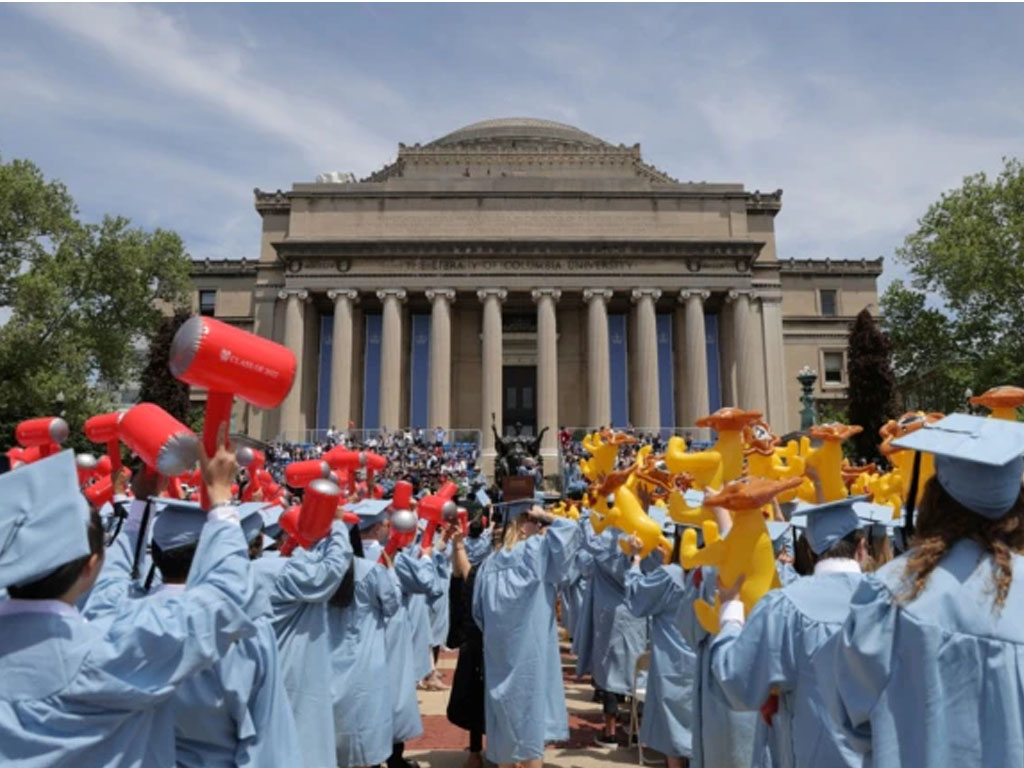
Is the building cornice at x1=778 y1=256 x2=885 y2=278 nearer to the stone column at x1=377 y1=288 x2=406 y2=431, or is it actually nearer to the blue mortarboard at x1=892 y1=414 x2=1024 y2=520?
Result: the stone column at x1=377 y1=288 x2=406 y2=431

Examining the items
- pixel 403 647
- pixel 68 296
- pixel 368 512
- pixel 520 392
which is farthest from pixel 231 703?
pixel 520 392

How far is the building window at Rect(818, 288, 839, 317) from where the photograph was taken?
182 ft

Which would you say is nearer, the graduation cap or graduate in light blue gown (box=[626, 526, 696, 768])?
the graduation cap

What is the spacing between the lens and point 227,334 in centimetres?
300

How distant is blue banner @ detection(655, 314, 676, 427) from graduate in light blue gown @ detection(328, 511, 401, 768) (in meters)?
→ 39.2

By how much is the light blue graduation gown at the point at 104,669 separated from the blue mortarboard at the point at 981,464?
243 cm

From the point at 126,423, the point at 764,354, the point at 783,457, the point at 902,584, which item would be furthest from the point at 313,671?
the point at 764,354

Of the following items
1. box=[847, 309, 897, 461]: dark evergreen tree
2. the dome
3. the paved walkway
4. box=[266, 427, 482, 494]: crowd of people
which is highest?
the dome

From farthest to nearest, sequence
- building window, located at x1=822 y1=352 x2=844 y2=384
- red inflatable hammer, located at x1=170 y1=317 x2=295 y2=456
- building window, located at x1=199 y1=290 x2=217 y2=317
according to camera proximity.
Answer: building window, located at x1=199 y1=290 x2=217 y2=317, building window, located at x1=822 y1=352 x2=844 y2=384, red inflatable hammer, located at x1=170 y1=317 x2=295 y2=456

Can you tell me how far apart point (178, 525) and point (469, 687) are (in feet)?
16.7

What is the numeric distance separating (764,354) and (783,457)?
41257 millimetres

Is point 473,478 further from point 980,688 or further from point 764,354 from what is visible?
point 980,688

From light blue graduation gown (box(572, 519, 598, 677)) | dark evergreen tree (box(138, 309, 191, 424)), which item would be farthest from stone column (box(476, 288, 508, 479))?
light blue graduation gown (box(572, 519, 598, 677))

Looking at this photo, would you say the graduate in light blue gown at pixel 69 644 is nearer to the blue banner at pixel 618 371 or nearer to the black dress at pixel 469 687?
the black dress at pixel 469 687
